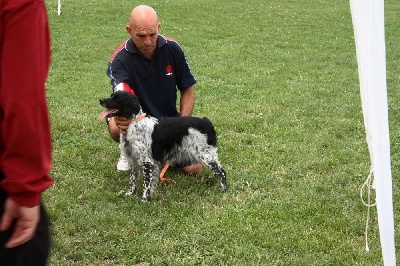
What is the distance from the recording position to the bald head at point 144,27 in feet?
16.4

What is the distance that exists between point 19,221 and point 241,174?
12.6 feet

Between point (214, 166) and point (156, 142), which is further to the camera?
point (214, 166)

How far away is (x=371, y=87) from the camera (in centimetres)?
277

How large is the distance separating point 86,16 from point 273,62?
7.17m

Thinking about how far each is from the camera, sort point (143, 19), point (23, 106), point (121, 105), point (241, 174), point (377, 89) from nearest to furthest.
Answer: point (23, 106)
point (377, 89)
point (121, 105)
point (143, 19)
point (241, 174)

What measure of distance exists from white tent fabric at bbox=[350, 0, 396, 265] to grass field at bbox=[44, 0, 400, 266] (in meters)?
1.00

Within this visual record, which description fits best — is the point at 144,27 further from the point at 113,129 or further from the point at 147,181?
the point at 147,181

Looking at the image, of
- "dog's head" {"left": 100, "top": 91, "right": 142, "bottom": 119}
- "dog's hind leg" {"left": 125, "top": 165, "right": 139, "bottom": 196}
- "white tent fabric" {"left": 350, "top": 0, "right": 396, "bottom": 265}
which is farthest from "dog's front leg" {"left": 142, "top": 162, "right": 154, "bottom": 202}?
"white tent fabric" {"left": 350, "top": 0, "right": 396, "bottom": 265}

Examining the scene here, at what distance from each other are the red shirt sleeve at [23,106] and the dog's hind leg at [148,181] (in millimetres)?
3212

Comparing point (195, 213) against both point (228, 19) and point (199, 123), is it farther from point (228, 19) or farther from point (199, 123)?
point (228, 19)

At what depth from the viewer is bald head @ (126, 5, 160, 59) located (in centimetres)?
499

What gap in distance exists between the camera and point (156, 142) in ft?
16.4

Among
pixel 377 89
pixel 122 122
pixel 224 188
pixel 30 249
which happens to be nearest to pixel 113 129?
pixel 122 122

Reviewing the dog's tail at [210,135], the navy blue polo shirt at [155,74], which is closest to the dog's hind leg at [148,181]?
the dog's tail at [210,135]
